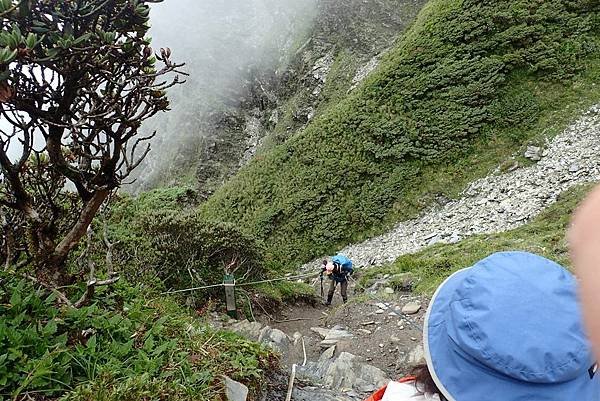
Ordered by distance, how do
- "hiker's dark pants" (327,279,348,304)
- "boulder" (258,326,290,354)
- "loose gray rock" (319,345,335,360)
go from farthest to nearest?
"hiker's dark pants" (327,279,348,304) → "loose gray rock" (319,345,335,360) → "boulder" (258,326,290,354)

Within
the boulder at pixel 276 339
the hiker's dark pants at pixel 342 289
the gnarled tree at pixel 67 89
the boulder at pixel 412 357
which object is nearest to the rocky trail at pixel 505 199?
the hiker's dark pants at pixel 342 289

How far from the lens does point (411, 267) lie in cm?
1361

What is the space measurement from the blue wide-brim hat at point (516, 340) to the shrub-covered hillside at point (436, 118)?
2092cm

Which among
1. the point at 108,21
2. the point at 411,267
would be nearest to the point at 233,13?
the point at 411,267

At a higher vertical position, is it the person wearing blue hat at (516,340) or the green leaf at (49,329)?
the green leaf at (49,329)

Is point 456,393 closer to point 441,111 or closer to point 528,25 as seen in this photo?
point 441,111

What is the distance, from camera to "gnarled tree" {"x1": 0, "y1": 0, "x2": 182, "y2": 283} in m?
3.07

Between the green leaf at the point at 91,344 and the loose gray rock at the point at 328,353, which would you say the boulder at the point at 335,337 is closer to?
the loose gray rock at the point at 328,353

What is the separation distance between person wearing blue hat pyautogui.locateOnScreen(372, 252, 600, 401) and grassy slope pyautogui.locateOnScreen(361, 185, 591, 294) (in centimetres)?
866

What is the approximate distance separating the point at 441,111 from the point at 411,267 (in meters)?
12.8

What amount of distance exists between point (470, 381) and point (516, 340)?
0.19m

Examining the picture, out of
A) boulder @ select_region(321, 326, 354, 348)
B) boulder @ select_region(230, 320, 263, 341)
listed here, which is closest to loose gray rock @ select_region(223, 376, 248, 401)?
boulder @ select_region(230, 320, 263, 341)

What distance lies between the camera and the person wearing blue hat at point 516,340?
51.4 inches

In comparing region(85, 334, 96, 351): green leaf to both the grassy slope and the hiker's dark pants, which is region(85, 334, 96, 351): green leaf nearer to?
the grassy slope
